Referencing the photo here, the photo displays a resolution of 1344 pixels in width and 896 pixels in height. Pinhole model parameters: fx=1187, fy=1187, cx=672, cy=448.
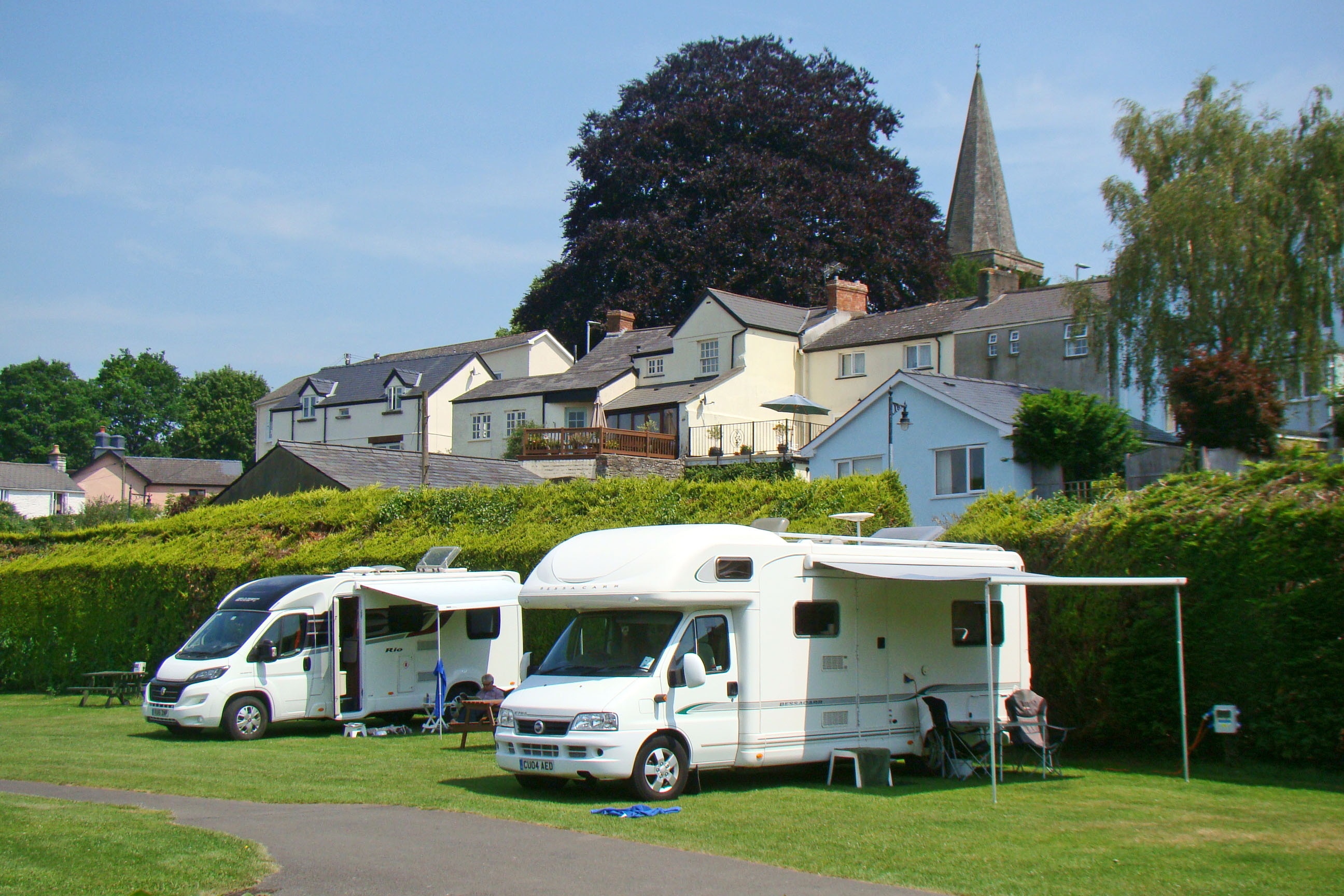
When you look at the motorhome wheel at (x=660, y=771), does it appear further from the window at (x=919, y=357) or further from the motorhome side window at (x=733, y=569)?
the window at (x=919, y=357)

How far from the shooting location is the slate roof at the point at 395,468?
32219 mm

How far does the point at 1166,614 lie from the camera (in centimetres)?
1430

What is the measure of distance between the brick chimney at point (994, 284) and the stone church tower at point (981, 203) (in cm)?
3185

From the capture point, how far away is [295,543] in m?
25.2

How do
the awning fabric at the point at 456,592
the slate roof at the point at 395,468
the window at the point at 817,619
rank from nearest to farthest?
the window at the point at 817,619
the awning fabric at the point at 456,592
the slate roof at the point at 395,468

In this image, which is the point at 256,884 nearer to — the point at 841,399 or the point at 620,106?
the point at 841,399

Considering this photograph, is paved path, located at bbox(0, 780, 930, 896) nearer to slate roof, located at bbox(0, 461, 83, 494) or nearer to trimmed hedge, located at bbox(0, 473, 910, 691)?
trimmed hedge, located at bbox(0, 473, 910, 691)

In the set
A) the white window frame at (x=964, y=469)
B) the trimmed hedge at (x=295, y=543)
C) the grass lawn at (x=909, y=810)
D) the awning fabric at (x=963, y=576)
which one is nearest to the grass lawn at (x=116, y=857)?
the grass lawn at (x=909, y=810)

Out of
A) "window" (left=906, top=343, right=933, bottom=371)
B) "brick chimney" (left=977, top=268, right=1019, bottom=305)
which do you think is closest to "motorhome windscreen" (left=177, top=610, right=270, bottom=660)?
"window" (left=906, top=343, right=933, bottom=371)

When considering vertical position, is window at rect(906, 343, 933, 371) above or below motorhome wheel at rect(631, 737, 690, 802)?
above

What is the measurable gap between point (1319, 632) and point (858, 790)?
5287mm

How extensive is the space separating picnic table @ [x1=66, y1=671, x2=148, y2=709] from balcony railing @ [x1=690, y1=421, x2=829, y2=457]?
24.5 metres

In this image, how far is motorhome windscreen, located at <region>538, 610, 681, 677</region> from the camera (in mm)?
11984

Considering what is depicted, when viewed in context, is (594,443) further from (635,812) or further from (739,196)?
(635,812)
